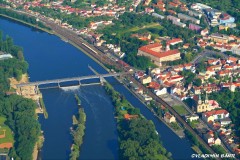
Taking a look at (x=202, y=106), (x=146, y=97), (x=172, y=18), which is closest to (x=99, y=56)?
(x=146, y=97)

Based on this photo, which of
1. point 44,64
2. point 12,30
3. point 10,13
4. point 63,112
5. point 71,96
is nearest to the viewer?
point 63,112

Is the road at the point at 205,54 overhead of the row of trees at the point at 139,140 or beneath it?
beneath

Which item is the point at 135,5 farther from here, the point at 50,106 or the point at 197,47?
the point at 50,106

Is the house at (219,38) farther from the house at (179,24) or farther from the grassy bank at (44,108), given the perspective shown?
the grassy bank at (44,108)

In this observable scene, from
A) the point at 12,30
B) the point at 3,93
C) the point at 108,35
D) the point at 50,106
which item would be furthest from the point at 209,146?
the point at 12,30

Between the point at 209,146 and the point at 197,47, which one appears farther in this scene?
the point at 197,47

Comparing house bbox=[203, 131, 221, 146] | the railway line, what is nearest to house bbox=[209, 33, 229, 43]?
the railway line

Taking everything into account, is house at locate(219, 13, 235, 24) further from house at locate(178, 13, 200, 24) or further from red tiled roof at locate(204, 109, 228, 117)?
red tiled roof at locate(204, 109, 228, 117)

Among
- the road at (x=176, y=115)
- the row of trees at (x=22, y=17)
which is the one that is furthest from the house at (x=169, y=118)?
the row of trees at (x=22, y=17)
